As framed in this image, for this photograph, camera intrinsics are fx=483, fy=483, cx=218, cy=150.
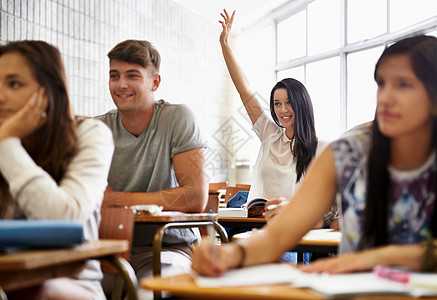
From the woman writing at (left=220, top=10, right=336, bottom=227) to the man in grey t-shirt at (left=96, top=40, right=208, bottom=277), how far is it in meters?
0.83

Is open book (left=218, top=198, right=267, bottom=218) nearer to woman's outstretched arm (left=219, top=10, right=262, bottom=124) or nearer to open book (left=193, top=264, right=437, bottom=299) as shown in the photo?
woman's outstretched arm (left=219, top=10, right=262, bottom=124)

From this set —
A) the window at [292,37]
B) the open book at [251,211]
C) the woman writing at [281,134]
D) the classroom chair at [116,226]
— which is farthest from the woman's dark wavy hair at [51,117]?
the window at [292,37]

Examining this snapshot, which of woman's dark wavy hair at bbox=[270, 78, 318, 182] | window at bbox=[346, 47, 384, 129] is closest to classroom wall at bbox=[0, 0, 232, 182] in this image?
woman's dark wavy hair at bbox=[270, 78, 318, 182]

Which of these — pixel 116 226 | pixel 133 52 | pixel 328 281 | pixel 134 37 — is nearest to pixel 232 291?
pixel 328 281

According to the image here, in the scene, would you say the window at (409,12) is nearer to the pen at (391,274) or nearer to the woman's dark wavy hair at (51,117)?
the woman's dark wavy hair at (51,117)

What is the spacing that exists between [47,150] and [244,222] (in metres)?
1.43

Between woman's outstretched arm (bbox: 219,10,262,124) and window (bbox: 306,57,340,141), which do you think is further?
window (bbox: 306,57,340,141)

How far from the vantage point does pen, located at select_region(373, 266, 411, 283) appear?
894 millimetres

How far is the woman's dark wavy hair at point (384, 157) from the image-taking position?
1.14m

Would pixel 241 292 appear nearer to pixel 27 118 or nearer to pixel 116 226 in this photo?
pixel 27 118

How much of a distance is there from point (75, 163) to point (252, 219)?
137 cm

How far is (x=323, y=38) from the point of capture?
294 inches

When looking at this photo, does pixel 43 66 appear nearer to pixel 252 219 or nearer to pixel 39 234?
pixel 39 234

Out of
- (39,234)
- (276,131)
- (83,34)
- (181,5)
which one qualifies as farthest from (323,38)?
(39,234)
